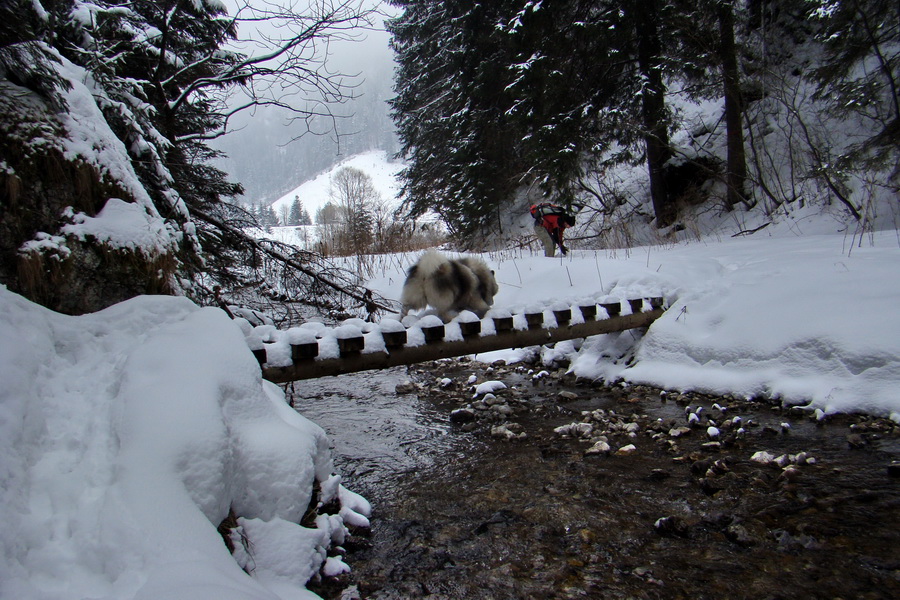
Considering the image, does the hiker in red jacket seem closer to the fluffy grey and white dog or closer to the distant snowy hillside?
the fluffy grey and white dog

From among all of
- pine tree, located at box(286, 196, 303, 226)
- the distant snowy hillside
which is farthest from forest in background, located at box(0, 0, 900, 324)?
the distant snowy hillside

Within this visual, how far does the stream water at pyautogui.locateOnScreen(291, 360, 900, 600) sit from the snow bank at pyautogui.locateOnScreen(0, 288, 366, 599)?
381 millimetres

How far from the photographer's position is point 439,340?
3.08 m

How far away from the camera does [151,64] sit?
3.84 m

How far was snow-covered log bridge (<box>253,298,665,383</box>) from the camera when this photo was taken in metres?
2.58

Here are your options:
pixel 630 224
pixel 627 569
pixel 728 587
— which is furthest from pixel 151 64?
pixel 630 224

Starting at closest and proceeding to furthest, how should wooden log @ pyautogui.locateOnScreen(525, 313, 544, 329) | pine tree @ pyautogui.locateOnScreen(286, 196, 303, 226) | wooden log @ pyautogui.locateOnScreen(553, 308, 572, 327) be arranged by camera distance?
wooden log @ pyautogui.locateOnScreen(525, 313, 544, 329), wooden log @ pyautogui.locateOnScreen(553, 308, 572, 327), pine tree @ pyautogui.locateOnScreen(286, 196, 303, 226)

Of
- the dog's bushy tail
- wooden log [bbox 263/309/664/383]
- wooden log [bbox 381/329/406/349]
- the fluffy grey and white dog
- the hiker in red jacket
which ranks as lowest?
wooden log [bbox 263/309/664/383]

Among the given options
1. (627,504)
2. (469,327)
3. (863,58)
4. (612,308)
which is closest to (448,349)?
(469,327)

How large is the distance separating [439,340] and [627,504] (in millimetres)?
1552

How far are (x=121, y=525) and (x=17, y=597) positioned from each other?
0.21 metres

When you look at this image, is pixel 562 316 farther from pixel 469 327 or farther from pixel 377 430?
pixel 377 430

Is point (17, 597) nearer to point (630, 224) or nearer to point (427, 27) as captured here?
point (630, 224)

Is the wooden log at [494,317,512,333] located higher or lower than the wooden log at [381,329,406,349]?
lower
